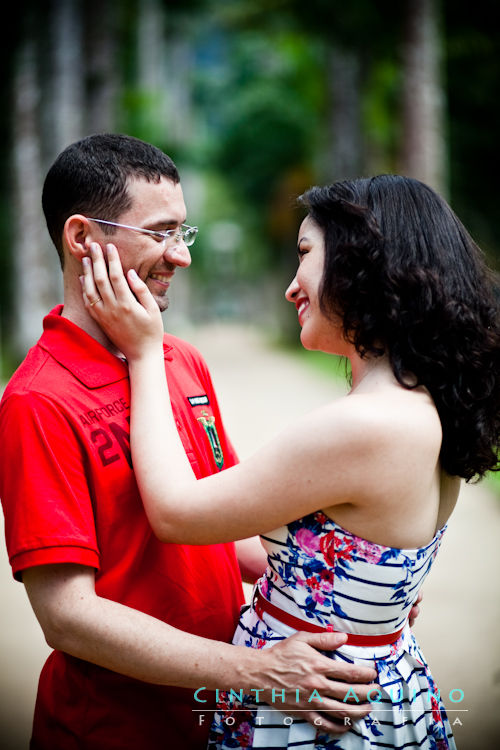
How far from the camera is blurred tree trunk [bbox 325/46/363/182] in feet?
68.8

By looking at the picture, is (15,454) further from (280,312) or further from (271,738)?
(280,312)

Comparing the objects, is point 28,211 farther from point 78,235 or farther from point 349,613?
point 349,613

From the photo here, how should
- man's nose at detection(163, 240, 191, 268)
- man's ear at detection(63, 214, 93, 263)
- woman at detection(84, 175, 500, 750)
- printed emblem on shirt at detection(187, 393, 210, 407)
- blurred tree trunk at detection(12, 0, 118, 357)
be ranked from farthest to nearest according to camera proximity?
blurred tree trunk at detection(12, 0, 118, 357) < printed emblem on shirt at detection(187, 393, 210, 407) < man's nose at detection(163, 240, 191, 268) < man's ear at detection(63, 214, 93, 263) < woman at detection(84, 175, 500, 750)

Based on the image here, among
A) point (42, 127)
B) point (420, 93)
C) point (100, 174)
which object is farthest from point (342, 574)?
point (42, 127)

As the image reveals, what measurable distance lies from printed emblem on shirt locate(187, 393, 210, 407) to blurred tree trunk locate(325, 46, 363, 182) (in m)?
19.3

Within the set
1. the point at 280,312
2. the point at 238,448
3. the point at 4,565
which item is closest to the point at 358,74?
the point at 280,312

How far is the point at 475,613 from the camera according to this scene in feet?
18.2

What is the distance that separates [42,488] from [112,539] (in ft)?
0.93

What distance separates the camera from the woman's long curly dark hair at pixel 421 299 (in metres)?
1.99

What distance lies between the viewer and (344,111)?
70.6 feet

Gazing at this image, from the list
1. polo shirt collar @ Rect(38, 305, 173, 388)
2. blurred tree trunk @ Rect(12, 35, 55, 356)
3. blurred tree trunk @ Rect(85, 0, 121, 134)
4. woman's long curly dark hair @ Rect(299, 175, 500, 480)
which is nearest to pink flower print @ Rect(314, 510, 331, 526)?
woman's long curly dark hair @ Rect(299, 175, 500, 480)

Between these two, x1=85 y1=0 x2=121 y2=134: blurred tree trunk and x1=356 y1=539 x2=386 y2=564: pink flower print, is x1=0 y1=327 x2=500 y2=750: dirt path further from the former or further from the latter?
x1=85 y1=0 x2=121 y2=134: blurred tree trunk

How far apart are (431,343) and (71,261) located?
3.94ft

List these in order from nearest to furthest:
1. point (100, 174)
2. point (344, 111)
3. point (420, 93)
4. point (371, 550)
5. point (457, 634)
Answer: point (371, 550), point (100, 174), point (457, 634), point (420, 93), point (344, 111)
